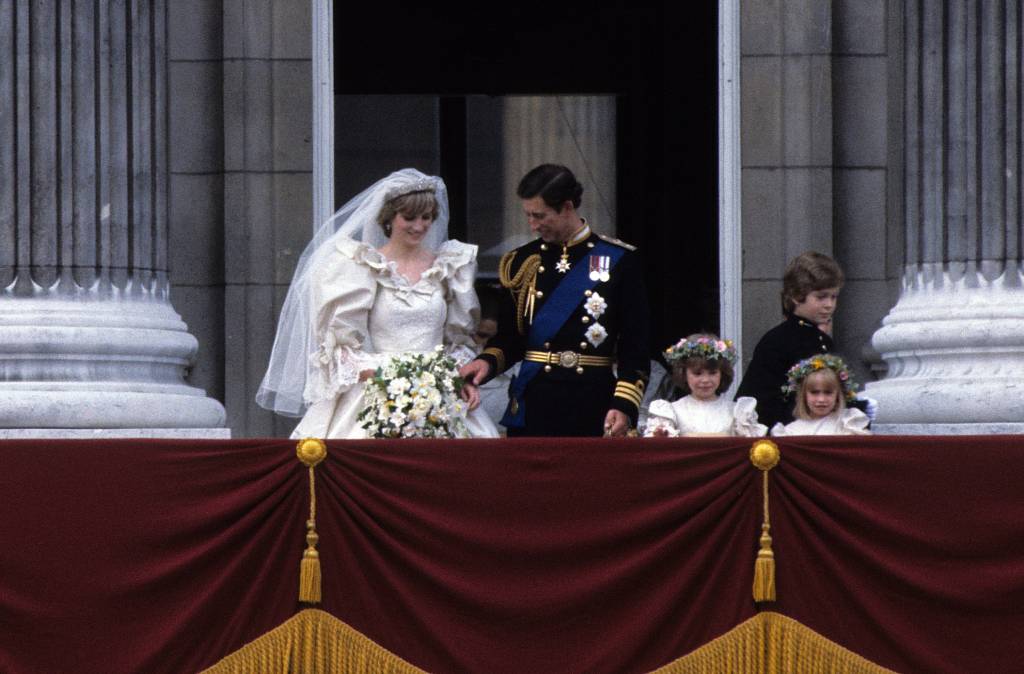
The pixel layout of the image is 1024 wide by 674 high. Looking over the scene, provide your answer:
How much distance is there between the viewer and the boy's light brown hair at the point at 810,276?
9.06 metres

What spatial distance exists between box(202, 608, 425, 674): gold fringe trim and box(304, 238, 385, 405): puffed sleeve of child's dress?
1.51m

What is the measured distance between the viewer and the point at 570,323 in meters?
8.89

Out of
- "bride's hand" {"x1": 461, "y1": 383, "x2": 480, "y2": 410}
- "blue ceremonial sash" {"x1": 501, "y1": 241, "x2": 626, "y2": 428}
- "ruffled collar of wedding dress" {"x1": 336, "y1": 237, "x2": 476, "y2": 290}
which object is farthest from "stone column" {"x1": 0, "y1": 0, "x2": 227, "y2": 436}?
"blue ceremonial sash" {"x1": 501, "y1": 241, "x2": 626, "y2": 428}

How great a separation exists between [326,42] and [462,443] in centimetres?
434

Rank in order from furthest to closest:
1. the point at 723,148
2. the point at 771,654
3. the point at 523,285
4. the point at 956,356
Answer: the point at 723,148 → the point at 956,356 → the point at 523,285 → the point at 771,654

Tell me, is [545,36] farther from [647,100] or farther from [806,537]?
[806,537]

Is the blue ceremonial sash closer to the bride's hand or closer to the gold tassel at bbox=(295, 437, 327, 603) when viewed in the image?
the bride's hand

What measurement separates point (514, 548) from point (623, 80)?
6.85 m

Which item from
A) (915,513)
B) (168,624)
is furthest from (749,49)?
(168,624)

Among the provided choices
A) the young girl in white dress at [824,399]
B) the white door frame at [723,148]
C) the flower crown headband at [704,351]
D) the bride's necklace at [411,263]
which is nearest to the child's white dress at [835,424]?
the young girl in white dress at [824,399]

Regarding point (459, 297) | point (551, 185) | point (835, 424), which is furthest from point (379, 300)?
point (835, 424)

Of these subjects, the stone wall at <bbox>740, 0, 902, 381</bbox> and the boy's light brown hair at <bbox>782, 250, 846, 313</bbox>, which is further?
the stone wall at <bbox>740, 0, 902, 381</bbox>

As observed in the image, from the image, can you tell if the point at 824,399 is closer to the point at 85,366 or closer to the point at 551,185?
the point at 551,185

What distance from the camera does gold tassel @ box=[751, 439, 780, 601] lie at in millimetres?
7754
